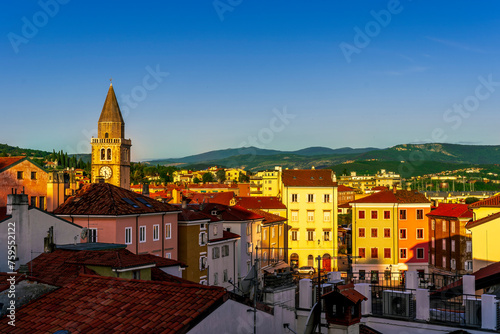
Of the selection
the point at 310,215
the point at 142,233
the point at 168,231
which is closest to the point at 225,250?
the point at 168,231

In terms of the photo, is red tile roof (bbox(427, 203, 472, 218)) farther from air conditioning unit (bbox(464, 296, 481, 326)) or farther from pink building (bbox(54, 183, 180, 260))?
air conditioning unit (bbox(464, 296, 481, 326))

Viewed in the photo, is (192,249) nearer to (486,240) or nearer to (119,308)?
(486,240)

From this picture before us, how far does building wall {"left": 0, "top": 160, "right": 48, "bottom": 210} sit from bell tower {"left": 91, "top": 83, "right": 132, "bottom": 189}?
9668cm

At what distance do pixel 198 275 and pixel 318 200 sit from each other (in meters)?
36.3

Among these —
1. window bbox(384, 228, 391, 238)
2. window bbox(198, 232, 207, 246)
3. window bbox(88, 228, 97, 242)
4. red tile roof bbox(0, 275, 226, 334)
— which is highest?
red tile roof bbox(0, 275, 226, 334)

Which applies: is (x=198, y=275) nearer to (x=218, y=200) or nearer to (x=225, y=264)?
(x=225, y=264)

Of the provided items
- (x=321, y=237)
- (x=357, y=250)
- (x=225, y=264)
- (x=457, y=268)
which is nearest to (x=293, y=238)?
(x=321, y=237)

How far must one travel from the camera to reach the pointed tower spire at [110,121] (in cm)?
14075

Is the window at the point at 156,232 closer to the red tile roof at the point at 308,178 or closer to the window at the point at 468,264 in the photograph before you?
the window at the point at 468,264

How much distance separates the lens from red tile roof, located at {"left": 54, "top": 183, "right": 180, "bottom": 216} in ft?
110

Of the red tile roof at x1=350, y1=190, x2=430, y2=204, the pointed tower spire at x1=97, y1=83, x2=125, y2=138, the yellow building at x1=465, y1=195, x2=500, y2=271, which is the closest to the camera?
the yellow building at x1=465, y1=195, x2=500, y2=271

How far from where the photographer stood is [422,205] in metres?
63.2

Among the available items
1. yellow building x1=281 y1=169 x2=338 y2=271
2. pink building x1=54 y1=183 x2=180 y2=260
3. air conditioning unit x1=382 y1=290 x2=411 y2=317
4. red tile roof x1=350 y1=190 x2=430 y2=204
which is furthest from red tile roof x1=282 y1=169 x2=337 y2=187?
air conditioning unit x1=382 y1=290 x2=411 y2=317

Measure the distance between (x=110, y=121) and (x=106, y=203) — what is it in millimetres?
111017
